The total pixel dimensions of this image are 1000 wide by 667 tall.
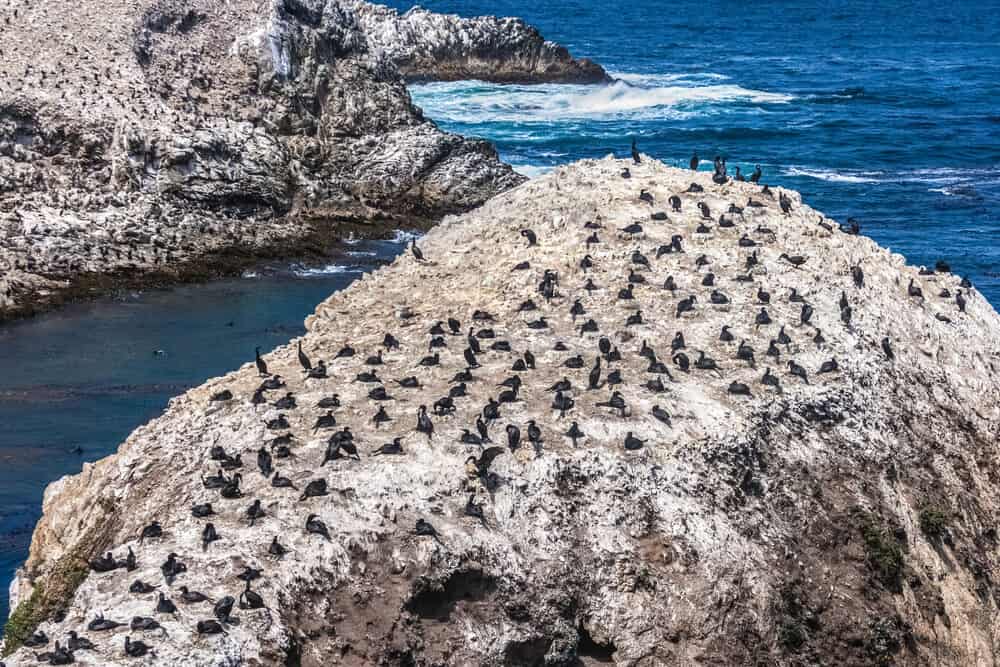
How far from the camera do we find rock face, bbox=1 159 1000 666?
24.2 metres

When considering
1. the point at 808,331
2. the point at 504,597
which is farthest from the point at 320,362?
the point at 808,331

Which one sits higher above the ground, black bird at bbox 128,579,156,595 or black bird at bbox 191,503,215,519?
black bird at bbox 191,503,215,519

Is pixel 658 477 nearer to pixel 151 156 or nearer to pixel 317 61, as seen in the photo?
pixel 151 156

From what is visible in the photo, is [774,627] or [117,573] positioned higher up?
[117,573]

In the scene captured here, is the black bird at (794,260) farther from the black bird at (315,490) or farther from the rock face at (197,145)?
the rock face at (197,145)

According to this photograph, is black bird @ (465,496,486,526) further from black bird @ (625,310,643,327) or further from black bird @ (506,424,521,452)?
black bird @ (625,310,643,327)

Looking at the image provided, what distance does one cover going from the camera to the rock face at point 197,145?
58094mm

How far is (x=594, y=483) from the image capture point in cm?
2648

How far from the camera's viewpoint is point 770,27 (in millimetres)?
170750

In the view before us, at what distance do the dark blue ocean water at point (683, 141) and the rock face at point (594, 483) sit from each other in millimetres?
11365

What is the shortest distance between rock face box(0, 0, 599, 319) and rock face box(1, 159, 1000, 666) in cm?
2602

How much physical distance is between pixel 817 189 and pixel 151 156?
40419mm

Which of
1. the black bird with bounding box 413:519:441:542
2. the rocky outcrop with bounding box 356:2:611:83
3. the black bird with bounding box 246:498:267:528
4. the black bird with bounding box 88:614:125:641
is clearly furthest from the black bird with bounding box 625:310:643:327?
the rocky outcrop with bounding box 356:2:611:83

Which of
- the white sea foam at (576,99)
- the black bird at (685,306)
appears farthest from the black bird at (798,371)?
the white sea foam at (576,99)
